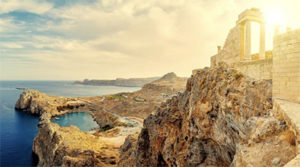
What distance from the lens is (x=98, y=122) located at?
188ft

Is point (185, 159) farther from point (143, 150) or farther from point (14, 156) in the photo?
point (14, 156)

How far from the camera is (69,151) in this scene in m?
21.0

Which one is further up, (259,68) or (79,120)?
(259,68)

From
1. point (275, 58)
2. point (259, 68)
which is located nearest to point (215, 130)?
point (259, 68)

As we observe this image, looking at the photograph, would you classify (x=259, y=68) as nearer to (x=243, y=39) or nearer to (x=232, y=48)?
(x=243, y=39)

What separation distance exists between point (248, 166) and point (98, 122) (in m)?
57.9

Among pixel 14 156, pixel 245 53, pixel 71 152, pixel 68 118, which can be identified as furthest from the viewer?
pixel 68 118

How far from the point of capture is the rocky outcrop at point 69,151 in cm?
1902

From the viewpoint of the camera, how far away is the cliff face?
4760mm

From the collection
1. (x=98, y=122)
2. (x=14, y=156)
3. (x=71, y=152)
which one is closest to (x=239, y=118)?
(x=71, y=152)

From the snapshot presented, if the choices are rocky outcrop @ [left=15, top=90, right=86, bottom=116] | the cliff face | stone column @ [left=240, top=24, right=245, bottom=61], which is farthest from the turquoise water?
stone column @ [left=240, top=24, right=245, bottom=61]

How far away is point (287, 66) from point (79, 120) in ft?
215

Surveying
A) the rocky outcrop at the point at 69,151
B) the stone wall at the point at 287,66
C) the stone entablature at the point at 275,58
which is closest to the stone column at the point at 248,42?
the stone entablature at the point at 275,58

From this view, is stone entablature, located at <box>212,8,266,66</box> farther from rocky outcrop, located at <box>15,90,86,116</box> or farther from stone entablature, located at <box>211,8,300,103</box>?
rocky outcrop, located at <box>15,90,86,116</box>
